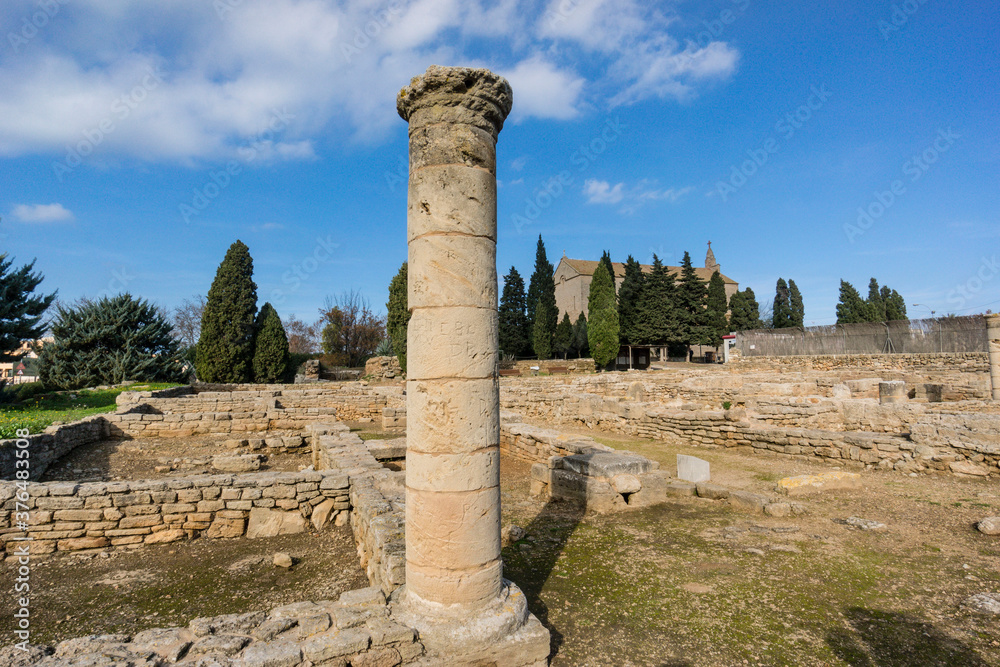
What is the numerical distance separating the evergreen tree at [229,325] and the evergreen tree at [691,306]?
34807 millimetres

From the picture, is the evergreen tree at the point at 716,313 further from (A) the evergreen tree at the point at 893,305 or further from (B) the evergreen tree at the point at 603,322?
(A) the evergreen tree at the point at 893,305

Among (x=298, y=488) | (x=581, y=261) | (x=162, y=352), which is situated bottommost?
(x=298, y=488)

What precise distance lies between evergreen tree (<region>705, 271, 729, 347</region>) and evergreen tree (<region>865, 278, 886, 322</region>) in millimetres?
14506

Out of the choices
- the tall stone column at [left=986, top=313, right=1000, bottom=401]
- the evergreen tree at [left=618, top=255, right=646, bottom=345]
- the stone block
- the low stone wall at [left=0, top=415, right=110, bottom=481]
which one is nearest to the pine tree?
the evergreen tree at [left=618, top=255, right=646, bottom=345]

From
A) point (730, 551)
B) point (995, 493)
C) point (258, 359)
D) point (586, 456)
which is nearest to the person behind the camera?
point (730, 551)

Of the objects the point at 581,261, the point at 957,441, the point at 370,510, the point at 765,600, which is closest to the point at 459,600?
the point at 370,510

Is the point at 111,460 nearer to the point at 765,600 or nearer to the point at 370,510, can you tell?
the point at 370,510

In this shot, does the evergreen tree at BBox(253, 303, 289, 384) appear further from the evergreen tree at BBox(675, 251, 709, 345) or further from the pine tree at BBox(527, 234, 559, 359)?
the evergreen tree at BBox(675, 251, 709, 345)

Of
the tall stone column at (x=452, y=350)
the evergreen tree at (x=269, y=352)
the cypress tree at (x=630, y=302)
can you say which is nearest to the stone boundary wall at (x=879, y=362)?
the cypress tree at (x=630, y=302)

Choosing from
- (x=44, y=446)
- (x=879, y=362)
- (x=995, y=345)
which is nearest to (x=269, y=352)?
(x=44, y=446)

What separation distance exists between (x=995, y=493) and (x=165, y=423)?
16063 millimetres

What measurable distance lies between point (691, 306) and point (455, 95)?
47.1 m

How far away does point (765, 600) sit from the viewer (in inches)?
159
